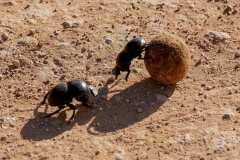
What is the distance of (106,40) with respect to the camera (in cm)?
946

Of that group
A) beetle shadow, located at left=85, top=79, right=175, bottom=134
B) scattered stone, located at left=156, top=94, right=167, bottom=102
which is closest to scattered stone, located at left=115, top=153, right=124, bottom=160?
beetle shadow, located at left=85, top=79, right=175, bottom=134

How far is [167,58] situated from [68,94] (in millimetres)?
1417

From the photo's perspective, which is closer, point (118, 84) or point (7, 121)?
point (7, 121)

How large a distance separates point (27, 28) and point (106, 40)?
1251 mm

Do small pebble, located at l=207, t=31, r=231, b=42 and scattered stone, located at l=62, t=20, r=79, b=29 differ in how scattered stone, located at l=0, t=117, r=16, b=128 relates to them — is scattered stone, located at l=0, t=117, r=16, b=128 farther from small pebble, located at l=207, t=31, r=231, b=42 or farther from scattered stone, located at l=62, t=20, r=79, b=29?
small pebble, located at l=207, t=31, r=231, b=42

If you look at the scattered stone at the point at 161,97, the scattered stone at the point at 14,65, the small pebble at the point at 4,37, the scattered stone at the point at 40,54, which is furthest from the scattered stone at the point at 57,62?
the scattered stone at the point at 161,97

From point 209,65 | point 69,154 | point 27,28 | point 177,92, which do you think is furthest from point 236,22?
point 69,154

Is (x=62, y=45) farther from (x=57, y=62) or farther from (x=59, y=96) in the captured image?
(x=59, y=96)

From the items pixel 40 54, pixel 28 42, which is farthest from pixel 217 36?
pixel 28 42

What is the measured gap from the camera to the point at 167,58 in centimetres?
834

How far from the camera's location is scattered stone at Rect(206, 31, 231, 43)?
965 centimetres

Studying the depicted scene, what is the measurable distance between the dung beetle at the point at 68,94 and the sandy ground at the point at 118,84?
0.20m

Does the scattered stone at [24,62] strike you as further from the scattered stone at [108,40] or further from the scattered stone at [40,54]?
the scattered stone at [108,40]

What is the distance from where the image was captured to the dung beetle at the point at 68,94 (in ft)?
26.4
